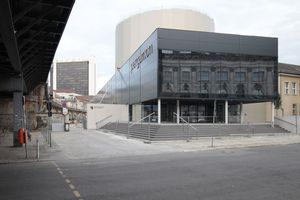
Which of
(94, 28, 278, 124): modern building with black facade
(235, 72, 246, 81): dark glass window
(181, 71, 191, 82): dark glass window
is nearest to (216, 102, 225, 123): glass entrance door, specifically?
(94, 28, 278, 124): modern building with black facade

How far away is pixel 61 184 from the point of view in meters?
10.0

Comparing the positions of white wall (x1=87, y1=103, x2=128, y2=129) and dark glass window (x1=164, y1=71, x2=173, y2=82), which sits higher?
dark glass window (x1=164, y1=71, x2=173, y2=82)

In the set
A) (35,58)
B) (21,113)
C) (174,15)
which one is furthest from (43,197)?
(174,15)

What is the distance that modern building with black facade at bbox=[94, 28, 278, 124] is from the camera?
3769cm

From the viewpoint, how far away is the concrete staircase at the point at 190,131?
29828mm

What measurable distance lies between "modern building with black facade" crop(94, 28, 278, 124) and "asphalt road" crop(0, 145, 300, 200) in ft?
78.2

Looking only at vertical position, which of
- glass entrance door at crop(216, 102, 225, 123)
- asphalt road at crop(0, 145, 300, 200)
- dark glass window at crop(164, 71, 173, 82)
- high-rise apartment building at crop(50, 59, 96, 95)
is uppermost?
high-rise apartment building at crop(50, 59, 96, 95)

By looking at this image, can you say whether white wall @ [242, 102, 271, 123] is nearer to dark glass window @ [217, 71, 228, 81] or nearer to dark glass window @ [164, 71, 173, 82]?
dark glass window @ [217, 71, 228, 81]

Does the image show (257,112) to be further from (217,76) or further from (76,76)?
(76,76)

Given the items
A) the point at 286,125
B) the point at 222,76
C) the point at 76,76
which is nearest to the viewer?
the point at 286,125

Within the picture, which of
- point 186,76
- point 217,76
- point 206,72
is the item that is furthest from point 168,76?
point 217,76

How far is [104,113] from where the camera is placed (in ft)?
200

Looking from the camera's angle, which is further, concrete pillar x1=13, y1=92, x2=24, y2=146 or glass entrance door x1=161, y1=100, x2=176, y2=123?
glass entrance door x1=161, y1=100, x2=176, y2=123

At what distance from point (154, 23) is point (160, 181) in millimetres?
69364
